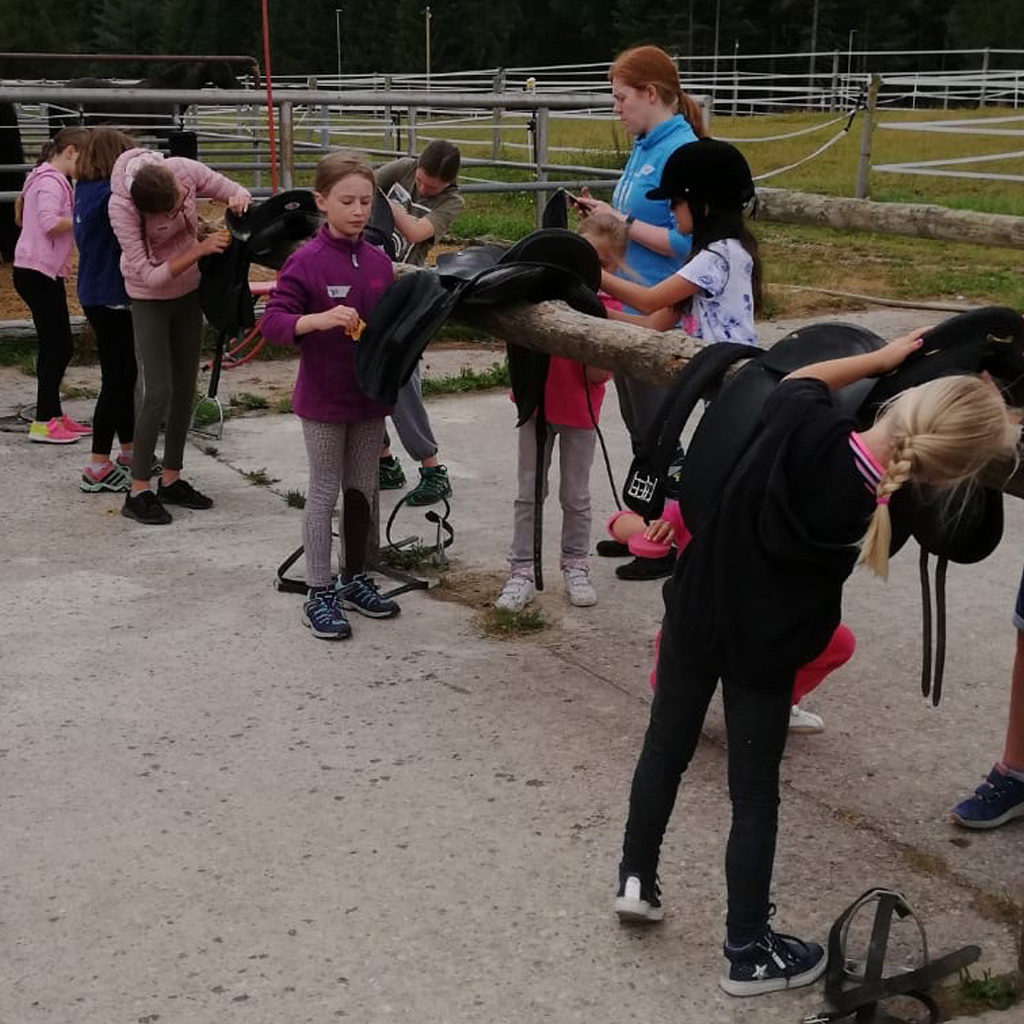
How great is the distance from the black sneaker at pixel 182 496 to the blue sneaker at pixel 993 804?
11.5 feet

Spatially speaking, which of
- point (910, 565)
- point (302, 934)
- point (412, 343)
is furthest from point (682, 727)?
point (910, 565)

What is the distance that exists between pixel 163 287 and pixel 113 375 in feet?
2.29

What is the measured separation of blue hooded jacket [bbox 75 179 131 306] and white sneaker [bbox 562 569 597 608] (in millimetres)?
2294

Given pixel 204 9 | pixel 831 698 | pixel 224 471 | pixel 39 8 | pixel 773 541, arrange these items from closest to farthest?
pixel 773 541, pixel 831 698, pixel 224 471, pixel 39 8, pixel 204 9

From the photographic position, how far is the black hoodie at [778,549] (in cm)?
264

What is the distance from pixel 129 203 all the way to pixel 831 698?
3237mm

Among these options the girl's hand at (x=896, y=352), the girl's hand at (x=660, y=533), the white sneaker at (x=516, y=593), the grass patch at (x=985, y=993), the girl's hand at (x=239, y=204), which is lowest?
the grass patch at (x=985, y=993)

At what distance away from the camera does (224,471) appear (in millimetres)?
6707

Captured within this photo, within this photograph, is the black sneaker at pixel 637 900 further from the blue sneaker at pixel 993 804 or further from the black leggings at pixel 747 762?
the blue sneaker at pixel 993 804

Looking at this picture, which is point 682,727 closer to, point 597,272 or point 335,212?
point 597,272

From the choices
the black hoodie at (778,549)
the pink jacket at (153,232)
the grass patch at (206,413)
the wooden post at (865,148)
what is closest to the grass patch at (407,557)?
the pink jacket at (153,232)

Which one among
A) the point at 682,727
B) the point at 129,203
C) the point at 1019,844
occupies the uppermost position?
the point at 129,203

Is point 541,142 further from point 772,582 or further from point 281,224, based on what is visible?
point 772,582

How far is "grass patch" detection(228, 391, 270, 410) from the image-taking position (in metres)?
7.91
